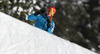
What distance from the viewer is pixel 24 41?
1.11 meters

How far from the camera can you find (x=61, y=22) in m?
8.12

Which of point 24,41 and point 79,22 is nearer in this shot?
point 24,41

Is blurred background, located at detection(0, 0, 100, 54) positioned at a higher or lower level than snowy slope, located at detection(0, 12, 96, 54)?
lower

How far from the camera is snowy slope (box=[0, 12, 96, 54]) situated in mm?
1023

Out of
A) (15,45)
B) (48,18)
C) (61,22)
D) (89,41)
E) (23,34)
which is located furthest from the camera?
(89,41)

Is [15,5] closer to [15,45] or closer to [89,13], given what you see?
[15,45]

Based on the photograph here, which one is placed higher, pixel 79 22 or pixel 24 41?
pixel 24 41

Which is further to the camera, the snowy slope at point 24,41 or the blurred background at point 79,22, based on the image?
the blurred background at point 79,22

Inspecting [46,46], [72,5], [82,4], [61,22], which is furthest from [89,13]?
[46,46]

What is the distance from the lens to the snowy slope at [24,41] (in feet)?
3.36

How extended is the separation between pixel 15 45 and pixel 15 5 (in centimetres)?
310

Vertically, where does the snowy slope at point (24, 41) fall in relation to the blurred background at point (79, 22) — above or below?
above

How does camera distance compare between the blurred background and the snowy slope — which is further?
the blurred background

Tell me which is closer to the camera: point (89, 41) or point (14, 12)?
point (14, 12)
